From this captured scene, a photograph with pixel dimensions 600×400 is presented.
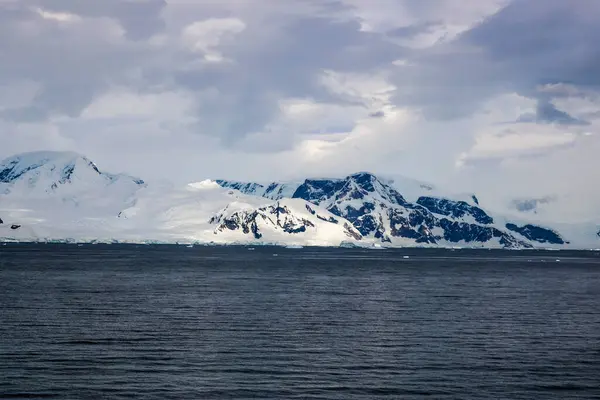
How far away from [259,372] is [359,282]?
4572 inches

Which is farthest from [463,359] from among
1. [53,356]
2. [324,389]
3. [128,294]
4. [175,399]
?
[128,294]

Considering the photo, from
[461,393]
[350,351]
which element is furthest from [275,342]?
[461,393]

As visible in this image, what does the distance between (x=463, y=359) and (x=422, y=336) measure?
14189 mm

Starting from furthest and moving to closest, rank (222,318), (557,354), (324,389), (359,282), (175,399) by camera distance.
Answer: (359,282), (222,318), (557,354), (324,389), (175,399)

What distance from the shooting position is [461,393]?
5341cm

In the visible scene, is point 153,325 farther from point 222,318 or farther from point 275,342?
point 275,342

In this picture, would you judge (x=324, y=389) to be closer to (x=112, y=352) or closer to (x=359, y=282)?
(x=112, y=352)

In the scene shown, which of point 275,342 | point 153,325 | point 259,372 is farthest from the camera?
point 153,325

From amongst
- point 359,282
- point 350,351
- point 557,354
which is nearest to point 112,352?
point 350,351

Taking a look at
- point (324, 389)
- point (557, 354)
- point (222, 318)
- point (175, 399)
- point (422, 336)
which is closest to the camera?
point (175, 399)

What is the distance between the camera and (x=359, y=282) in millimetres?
174500

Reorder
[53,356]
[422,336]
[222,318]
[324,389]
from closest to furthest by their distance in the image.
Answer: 1. [324,389]
2. [53,356]
3. [422,336]
4. [222,318]

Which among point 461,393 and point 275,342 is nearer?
point 461,393

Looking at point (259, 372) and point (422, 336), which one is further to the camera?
point (422, 336)
